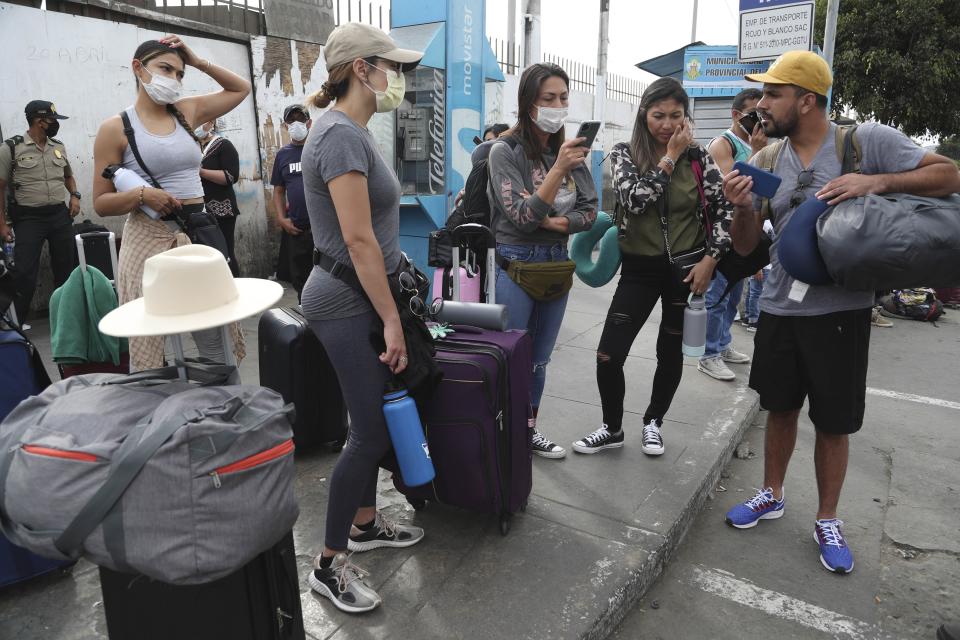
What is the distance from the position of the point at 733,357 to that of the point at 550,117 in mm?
3065

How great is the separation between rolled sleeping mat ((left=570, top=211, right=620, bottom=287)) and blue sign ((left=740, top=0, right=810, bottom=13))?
165 inches

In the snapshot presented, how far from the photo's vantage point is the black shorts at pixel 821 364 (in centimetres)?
261

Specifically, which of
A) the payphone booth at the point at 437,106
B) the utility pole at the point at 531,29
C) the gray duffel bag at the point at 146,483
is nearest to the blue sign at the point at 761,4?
the payphone booth at the point at 437,106

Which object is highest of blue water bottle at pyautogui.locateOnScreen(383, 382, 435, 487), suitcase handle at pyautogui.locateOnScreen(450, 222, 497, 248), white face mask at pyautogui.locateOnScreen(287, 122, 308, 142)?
white face mask at pyautogui.locateOnScreen(287, 122, 308, 142)

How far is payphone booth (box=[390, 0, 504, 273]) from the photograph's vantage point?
6.24 meters

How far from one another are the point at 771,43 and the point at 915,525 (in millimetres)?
4903

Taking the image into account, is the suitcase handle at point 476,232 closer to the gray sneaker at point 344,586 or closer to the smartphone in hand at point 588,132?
the smartphone in hand at point 588,132

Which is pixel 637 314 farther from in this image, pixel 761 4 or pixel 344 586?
pixel 761 4

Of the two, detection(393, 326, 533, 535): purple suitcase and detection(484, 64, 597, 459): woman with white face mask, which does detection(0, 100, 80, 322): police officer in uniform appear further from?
detection(393, 326, 533, 535): purple suitcase

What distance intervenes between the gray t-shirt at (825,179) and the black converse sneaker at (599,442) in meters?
1.10

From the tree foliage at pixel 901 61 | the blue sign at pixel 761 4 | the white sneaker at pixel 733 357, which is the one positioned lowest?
the white sneaker at pixel 733 357

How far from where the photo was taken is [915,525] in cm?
320

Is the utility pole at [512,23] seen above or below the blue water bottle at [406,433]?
above

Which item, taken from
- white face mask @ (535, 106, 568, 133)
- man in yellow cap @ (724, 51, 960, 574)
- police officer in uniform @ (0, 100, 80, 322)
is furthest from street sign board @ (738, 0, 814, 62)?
police officer in uniform @ (0, 100, 80, 322)
